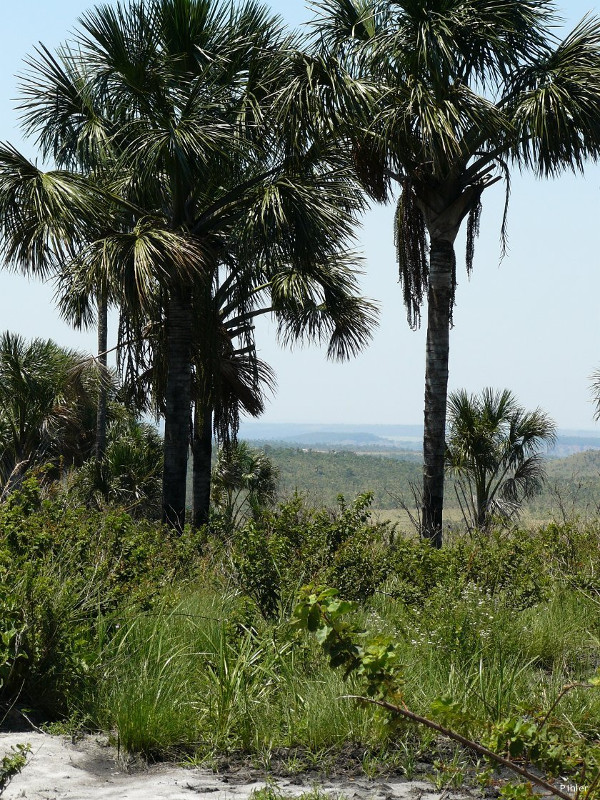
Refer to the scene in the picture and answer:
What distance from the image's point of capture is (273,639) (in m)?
5.05

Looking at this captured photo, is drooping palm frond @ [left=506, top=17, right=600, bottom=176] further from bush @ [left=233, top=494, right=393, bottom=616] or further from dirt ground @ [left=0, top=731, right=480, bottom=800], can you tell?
dirt ground @ [left=0, top=731, right=480, bottom=800]

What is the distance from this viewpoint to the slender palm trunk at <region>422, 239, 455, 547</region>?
10.5m

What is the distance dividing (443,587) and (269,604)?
116 centimetres

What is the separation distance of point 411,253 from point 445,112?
222cm

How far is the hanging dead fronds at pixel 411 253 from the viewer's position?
11.4 m

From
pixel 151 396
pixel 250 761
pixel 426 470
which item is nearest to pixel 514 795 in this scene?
pixel 250 761

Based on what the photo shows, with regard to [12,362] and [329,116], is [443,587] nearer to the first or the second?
[329,116]

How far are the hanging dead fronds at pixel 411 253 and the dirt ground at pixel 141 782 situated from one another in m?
8.17

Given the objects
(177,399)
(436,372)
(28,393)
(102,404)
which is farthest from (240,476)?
(436,372)

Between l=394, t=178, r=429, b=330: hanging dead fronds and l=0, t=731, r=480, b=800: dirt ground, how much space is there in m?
8.17

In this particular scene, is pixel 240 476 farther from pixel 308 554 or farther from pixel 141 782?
pixel 141 782

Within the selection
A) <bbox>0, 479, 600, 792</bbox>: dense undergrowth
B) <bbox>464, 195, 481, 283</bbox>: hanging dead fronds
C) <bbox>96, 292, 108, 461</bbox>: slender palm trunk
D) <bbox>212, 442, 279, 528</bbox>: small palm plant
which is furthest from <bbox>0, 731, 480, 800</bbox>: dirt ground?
<bbox>212, 442, 279, 528</bbox>: small palm plant

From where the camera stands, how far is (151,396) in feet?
48.5

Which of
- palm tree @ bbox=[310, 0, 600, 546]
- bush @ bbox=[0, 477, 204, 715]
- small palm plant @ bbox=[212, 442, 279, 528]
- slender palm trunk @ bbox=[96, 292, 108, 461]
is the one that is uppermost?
palm tree @ bbox=[310, 0, 600, 546]
